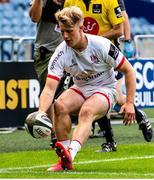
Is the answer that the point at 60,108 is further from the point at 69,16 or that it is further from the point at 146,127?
the point at 146,127

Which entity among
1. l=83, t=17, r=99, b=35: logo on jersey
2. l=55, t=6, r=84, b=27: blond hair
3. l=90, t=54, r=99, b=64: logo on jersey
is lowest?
l=83, t=17, r=99, b=35: logo on jersey

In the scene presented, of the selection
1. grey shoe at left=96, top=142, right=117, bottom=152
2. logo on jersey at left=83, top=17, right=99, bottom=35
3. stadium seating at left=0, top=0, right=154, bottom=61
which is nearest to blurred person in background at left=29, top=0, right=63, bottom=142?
logo on jersey at left=83, top=17, right=99, bottom=35

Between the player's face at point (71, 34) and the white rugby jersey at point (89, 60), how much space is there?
23cm

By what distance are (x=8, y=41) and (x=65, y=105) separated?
19.4ft

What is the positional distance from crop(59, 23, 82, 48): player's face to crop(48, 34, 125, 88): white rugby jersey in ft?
0.74

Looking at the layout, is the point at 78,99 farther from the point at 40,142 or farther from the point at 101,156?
the point at 40,142

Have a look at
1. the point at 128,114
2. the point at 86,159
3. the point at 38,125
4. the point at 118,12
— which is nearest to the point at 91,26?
the point at 118,12

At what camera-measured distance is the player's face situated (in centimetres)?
798

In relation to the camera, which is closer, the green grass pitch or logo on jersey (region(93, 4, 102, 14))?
the green grass pitch

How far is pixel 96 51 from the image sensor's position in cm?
830

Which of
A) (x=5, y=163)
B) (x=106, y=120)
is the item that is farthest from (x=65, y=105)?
(x=106, y=120)

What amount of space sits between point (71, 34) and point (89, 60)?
0.43 metres

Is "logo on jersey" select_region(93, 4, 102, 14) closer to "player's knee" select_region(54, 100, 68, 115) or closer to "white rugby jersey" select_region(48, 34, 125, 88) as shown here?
"white rugby jersey" select_region(48, 34, 125, 88)

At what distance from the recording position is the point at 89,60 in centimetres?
834
